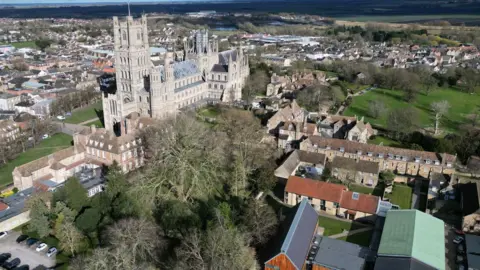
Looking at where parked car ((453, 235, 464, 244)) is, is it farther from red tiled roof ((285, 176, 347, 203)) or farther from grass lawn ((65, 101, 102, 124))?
grass lawn ((65, 101, 102, 124))

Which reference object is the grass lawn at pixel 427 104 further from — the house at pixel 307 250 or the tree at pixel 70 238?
the tree at pixel 70 238

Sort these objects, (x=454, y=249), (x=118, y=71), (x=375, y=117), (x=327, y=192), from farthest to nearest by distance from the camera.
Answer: (x=375, y=117)
(x=118, y=71)
(x=327, y=192)
(x=454, y=249)

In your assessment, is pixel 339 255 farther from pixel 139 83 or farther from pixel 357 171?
pixel 139 83

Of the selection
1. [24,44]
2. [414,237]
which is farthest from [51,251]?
[24,44]

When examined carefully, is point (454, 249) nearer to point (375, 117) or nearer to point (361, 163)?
point (361, 163)

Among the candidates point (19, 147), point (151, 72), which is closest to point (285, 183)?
point (151, 72)
